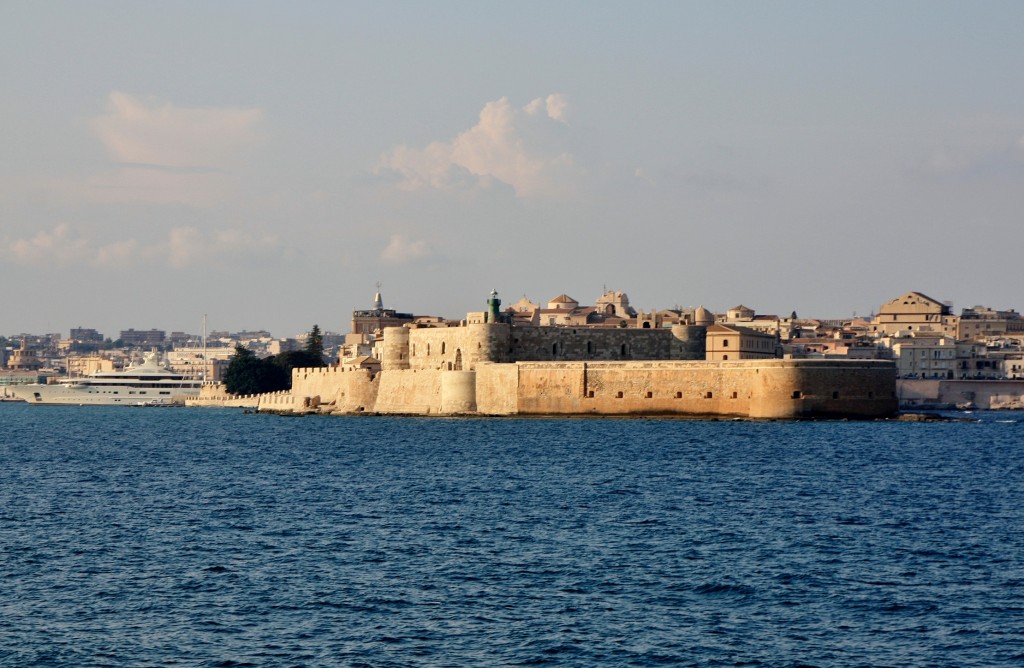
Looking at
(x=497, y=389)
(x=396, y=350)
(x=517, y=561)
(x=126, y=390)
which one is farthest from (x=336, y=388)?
(x=517, y=561)

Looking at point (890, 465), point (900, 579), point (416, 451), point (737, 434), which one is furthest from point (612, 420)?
point (900, 579)

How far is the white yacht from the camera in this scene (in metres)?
110

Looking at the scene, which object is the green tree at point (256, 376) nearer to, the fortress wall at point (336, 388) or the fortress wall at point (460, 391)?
the fortress wall at point (336, 388)

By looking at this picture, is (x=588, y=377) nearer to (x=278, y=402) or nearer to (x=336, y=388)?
(x=336, y=388)

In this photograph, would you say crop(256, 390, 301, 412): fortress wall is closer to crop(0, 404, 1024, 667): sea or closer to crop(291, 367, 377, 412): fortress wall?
crop(291, 367, 377, 412): fortress wall

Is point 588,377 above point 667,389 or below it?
above

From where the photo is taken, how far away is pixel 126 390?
367 ft

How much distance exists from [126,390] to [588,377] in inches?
2463

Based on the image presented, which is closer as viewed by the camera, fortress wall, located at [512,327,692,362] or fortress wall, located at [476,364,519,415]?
fortress wall, located at [476,364,519,415]

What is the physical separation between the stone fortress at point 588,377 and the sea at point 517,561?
45.7ft

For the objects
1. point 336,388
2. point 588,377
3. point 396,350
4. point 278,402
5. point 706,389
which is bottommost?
point 278,402

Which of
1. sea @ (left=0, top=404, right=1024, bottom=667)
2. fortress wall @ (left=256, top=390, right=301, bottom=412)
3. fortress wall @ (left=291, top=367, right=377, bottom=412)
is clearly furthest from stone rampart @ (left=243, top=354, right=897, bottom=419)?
fortress wall @ (left=256, top=390, right=301, bottom=412)

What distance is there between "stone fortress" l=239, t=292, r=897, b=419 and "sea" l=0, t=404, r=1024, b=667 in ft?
45.7

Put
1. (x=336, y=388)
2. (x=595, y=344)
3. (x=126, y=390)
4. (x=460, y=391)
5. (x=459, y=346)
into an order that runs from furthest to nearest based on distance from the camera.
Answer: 1. (x=126, y=390)
2. (x=336, y=388)
3. (x=595, y=344)
4. (x=459, y=346)
5. (x=460, y=391)
